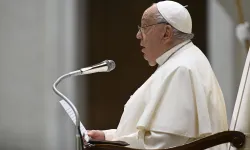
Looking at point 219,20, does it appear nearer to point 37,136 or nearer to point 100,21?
point 100,21

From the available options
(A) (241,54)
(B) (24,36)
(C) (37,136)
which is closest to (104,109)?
(C) (37,136)

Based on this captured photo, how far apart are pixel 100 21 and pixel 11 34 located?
875 millimetres

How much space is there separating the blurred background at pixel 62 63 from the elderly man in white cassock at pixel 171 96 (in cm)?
201

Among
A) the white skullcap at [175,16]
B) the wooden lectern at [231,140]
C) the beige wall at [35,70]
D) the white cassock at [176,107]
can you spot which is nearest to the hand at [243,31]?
the white skullcap at [175,16]

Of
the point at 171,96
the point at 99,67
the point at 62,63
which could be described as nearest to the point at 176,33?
the point at 171,96

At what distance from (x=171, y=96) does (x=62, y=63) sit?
251 cm

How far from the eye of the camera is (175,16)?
3.19 meters

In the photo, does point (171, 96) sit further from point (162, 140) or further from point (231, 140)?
point (231, 140)

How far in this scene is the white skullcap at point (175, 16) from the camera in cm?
317

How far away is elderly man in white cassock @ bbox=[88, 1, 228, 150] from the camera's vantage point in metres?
2.92

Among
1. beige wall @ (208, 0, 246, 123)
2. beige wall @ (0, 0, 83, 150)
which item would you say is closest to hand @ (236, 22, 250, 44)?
beige wall @ (208, 0, 246, 123)

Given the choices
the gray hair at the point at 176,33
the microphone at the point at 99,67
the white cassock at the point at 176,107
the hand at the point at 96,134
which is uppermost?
the gray hair at the point at 176,33

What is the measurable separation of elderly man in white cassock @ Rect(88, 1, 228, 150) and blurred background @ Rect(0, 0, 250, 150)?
6.59ft

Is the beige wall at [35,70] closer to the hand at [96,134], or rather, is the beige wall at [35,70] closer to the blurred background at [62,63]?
the blurred background at [62,63]
